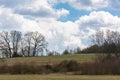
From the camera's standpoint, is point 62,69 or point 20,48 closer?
point 62,69

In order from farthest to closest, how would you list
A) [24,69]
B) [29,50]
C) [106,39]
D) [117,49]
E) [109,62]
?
[29,50] < [106,39] < [117,49] < [24,69] < [109,62]

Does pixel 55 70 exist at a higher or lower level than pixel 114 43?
lower

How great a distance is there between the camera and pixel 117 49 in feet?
372

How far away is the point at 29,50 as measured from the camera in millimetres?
149500

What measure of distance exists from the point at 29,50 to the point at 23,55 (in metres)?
3.71

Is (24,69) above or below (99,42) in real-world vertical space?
below

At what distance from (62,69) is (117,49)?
35383 mm

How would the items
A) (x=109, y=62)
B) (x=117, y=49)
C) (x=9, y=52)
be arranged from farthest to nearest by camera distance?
(x=9, y=52) < (x=117, y=49) < (x=109, y=62)

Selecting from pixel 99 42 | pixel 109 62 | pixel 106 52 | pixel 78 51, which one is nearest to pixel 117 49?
pixel 106 52

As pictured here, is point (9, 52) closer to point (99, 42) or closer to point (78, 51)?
point (99, 42)

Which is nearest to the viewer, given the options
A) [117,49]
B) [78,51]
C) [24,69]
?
[24,69]

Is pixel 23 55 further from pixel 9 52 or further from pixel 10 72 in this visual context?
pixel 10 72

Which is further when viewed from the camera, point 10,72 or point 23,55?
point 23,55

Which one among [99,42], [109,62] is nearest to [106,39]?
[99,42]
